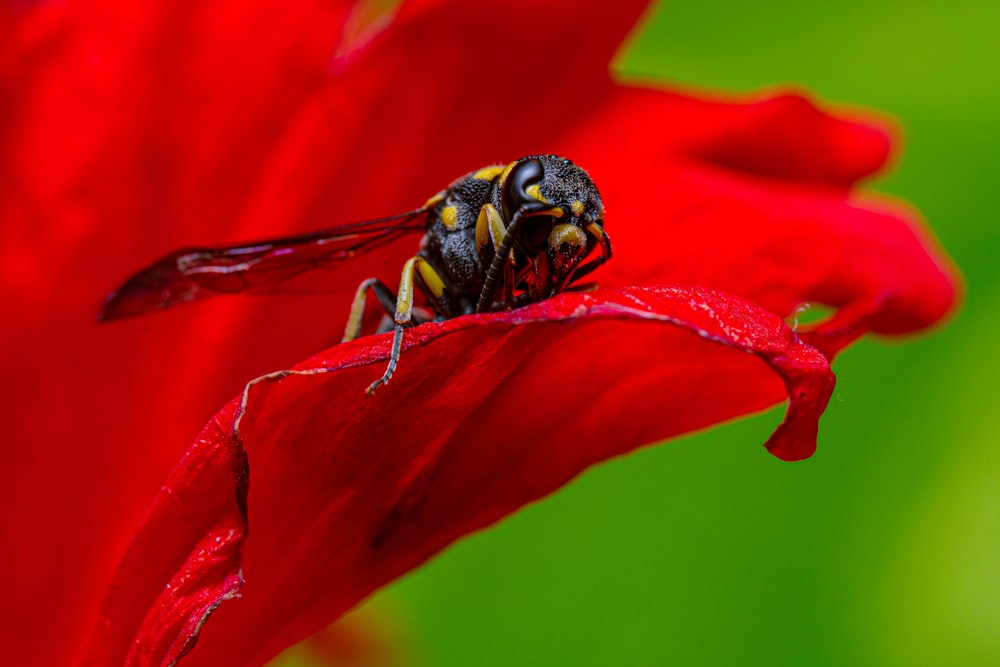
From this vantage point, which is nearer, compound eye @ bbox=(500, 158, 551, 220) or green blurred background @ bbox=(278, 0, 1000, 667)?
compound eye @ bbox=(500, 158, 551, 220)

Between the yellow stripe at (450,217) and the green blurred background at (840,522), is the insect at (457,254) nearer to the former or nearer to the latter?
the yellow stripe at (450,217)

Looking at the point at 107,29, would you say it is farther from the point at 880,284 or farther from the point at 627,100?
the point at 880,284

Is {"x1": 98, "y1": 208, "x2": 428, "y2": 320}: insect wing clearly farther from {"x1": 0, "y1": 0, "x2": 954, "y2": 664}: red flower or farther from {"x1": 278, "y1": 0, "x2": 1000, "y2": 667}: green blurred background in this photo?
{"x1": 278, "y1": 0, "x2": 1000, "y2": 667}: green blurred background

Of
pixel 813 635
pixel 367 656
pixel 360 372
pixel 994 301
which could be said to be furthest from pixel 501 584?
pixel 360 372

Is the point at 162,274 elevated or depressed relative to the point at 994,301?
elevated

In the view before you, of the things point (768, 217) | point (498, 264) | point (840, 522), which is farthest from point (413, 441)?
point (840, 522)

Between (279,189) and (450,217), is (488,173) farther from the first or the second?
(279,189)

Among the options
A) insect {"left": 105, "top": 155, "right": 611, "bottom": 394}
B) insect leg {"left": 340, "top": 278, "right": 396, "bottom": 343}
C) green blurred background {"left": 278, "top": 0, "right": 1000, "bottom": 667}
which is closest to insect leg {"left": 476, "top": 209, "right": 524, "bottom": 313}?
insect {"left": 105, "top": 155, "right": 611, "bottom": 394}
